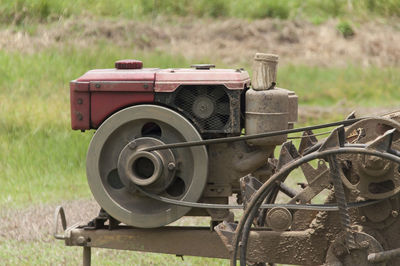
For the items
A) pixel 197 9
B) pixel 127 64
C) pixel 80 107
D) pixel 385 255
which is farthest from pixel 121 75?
pixel 197 9

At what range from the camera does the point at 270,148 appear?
5.50 metres

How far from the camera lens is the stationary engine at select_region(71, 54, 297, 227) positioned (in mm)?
5363

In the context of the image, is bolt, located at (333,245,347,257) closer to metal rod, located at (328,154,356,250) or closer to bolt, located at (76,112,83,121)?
metal rod, located at (328,154,356,250)

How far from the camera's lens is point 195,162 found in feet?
17.6

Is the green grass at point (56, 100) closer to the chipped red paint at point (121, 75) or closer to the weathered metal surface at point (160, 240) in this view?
the weathered metal surface at point (160, 240)

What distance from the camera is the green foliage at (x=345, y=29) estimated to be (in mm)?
14844

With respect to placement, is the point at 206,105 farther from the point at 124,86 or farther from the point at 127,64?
the point at 127,64

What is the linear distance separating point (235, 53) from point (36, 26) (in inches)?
124

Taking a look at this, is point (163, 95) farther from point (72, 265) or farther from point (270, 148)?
point (72, 265)

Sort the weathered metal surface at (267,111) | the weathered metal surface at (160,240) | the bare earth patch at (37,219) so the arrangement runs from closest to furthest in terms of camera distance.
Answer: the weathered metal surface at (267,111), the weathered metal surface at (160,240), the bare earth patch at (37,219)

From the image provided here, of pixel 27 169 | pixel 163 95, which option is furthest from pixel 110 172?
pixel 27 169

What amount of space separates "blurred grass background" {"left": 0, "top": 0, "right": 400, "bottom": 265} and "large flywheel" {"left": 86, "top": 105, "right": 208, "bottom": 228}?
1564mm

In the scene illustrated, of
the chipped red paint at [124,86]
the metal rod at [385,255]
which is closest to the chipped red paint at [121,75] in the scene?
the chipped red paint at [124,86]

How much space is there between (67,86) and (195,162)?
6377 millimetres
